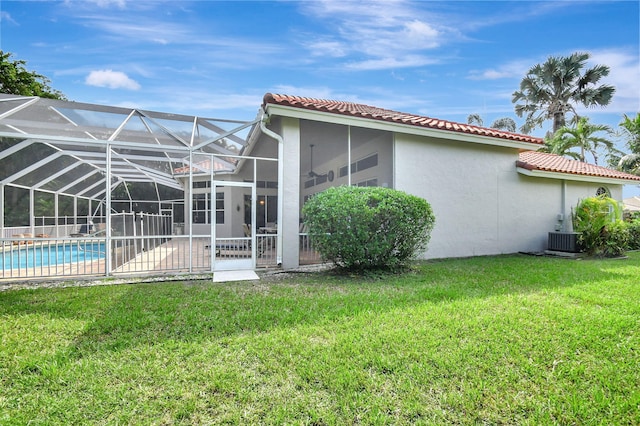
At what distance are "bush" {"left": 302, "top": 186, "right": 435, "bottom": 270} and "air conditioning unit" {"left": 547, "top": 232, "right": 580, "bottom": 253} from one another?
23.5 feet

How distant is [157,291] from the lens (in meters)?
6.18

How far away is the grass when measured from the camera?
260 cm

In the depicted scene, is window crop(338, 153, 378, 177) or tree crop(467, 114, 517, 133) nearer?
window crop(338, 153, 378, 177)

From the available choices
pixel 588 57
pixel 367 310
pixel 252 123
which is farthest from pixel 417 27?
pixel 588 57

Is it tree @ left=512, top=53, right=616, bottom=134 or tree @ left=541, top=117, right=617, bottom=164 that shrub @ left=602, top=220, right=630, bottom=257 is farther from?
tree @ left=512, top=53, right=616, bottom=134

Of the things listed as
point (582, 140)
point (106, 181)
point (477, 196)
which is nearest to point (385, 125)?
point (477, 196)

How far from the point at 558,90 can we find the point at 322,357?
29.5m

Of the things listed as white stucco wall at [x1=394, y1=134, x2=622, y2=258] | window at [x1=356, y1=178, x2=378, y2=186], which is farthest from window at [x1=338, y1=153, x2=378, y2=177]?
white stucco wall at [x1=394, y1=134, x2=622, y2=258]

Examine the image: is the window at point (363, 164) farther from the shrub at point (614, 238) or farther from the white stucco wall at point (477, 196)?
the shrub at point (614, 238)

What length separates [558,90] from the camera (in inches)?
917

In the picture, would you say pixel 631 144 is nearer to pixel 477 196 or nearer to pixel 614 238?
pixel 614 238

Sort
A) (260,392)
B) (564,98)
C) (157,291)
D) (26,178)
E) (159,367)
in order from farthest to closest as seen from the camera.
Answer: (564,98) < (26,178) < (157,291) < (159,367) < (260,392)

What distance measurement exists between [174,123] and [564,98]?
1115 inches

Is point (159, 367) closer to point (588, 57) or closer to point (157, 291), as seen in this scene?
point (157, 291)
